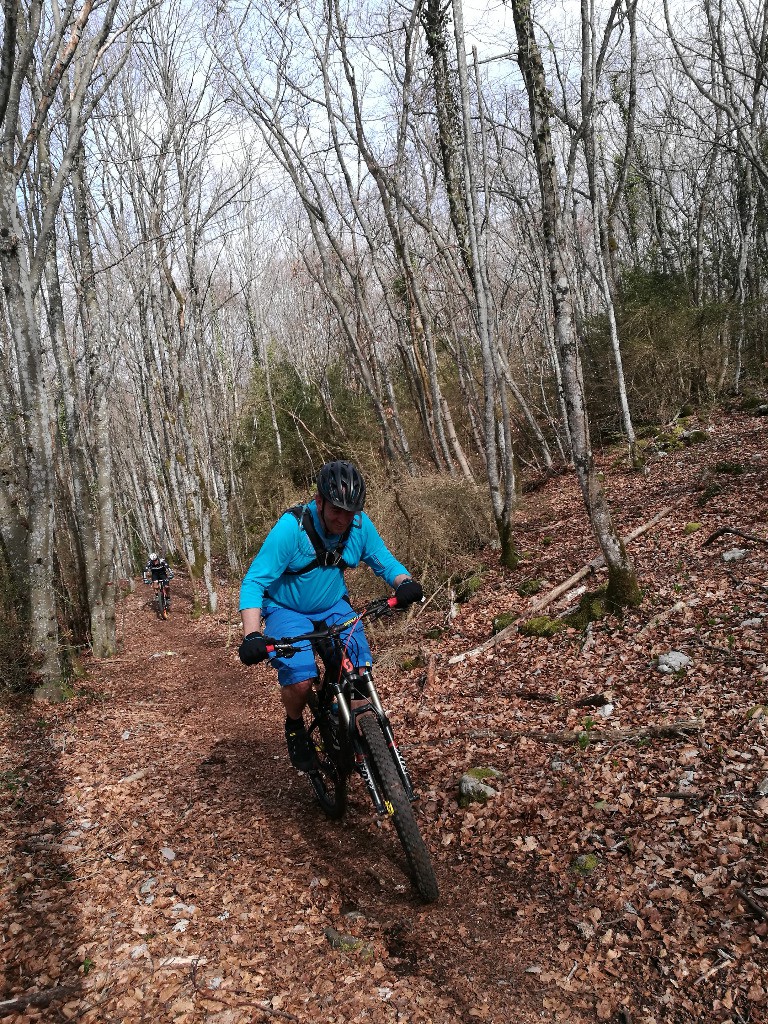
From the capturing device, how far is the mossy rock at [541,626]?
7273 millimetres

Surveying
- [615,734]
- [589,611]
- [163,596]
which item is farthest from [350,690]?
[163,596]

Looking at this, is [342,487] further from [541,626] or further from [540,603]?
[540,603]

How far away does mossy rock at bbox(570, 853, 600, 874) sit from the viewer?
362 cm

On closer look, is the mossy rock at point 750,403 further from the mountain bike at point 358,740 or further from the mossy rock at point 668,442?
the mountain bike at point 358,740

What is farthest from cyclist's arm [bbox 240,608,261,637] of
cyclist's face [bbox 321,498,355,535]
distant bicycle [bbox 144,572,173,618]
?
distant bicycle [bbox 144,572,173,618]

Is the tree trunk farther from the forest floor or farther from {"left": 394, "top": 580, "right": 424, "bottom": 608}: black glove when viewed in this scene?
{"left": 394, "top": 580, "right": 424, "bottom": 608}: black glove

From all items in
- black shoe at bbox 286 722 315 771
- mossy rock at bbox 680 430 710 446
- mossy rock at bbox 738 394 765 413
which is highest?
mossy rock at bbox 738 394 765 413

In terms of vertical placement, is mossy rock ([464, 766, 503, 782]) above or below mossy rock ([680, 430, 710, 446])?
below

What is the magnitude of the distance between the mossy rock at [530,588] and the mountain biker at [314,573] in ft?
16.3

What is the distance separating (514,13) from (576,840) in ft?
24.3

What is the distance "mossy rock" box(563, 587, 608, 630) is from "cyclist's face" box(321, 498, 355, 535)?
394 cm

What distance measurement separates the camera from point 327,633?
3783 millimetres

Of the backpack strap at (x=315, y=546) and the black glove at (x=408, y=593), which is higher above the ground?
→ the backpack strap at (x=315, y=546)

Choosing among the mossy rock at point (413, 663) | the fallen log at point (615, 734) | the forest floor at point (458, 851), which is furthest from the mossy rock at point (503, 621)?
the fallen log at point (615, 734)
